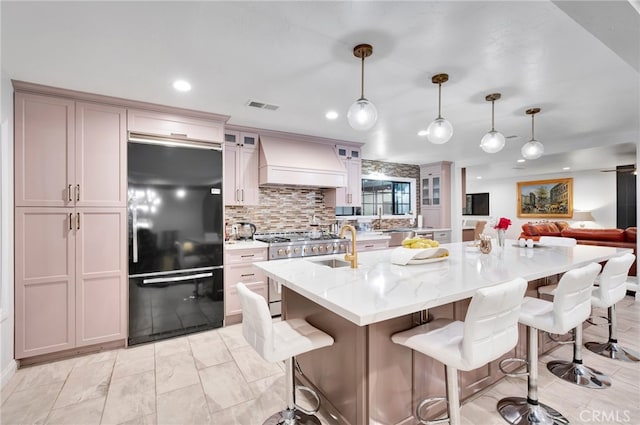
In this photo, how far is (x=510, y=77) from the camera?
242 cm

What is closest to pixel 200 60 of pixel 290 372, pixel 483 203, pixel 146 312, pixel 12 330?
pixel 290 372

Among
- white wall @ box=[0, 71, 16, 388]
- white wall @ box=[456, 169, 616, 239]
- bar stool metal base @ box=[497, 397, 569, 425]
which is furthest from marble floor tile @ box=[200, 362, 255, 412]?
white wall @ box=[456, 169, 616, 239]

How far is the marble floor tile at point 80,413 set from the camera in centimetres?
189

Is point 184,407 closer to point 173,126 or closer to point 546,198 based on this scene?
point 173,126

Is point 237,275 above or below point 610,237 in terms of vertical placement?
below

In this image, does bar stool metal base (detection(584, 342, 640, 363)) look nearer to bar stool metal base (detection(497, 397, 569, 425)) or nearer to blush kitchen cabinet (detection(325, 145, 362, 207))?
bar stool metal base (detection(497, 397, 569, 425))

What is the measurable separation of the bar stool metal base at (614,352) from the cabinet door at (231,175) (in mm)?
4073

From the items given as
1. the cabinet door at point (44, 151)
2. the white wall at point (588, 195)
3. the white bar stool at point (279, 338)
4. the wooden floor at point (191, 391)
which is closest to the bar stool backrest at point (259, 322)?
the white bar stool at point (279, 338)

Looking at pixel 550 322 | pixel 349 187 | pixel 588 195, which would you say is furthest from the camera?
pixel 588 195

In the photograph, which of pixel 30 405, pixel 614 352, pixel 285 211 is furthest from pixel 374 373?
pixel 285 211

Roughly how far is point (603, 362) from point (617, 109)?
2.67 metres

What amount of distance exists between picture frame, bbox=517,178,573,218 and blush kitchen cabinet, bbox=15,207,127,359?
11280 millimetres

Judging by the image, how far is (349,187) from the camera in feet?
15.9

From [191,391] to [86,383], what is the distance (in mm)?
888
